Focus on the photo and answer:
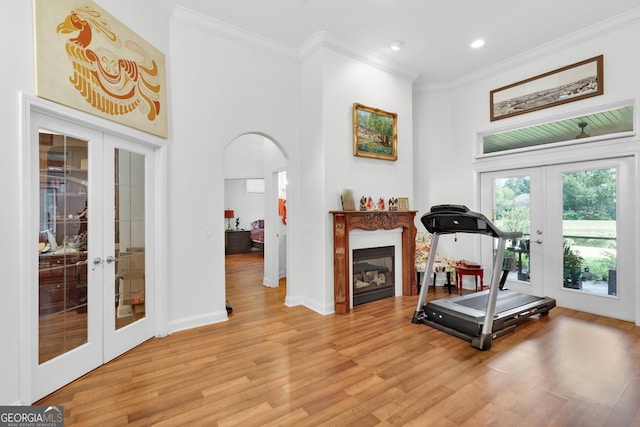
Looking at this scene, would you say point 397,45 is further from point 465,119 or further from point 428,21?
point 465,119

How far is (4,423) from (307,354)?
2.16m

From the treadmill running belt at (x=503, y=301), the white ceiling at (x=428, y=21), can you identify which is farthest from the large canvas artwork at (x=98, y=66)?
the treadmill running belt at (x=503, y=301)

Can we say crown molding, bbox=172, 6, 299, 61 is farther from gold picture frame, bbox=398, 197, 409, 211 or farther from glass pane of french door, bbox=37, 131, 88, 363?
gold picture frame, bbox=398, 197, 409, 211

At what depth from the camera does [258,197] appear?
10906 mm

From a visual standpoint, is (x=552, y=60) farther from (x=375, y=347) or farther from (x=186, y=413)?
(x=186, y=413)

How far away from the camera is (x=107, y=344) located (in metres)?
2.74

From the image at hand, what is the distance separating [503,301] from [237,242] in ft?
25.5

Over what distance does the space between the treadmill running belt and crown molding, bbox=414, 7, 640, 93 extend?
354 centimetres

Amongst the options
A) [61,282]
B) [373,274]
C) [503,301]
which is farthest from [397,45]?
[61,282]

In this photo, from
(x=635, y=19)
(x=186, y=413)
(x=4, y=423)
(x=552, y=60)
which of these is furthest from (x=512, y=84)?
(x=4, y=423)

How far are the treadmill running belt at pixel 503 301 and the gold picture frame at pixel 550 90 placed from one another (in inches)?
110

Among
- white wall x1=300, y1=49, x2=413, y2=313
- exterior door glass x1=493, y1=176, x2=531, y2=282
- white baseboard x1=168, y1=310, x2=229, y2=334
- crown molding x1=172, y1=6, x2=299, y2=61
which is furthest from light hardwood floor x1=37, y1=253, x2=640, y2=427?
crown molding x1=172, y1=6, x2=299, y2=61

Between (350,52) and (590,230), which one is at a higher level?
(350,52)

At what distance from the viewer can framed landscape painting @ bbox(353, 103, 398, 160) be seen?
434 centimetres
